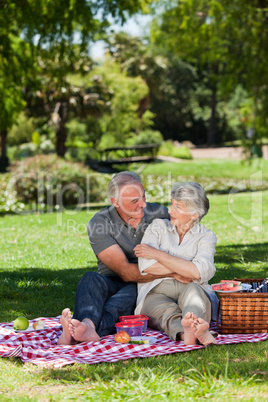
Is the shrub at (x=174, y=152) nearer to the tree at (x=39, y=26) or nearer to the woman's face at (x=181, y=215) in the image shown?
the tree at (x=39, y=26)

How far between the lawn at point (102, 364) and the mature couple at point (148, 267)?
0.45 metres

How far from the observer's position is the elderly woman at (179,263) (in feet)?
14.2

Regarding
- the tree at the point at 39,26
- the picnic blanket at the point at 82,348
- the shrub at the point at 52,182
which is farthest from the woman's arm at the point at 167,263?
the shrub at the point at 52,182

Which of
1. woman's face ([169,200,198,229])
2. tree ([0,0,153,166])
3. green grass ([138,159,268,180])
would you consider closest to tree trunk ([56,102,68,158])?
green grass ([138,159,268,180])

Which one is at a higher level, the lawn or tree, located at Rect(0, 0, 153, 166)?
tree, located at Rect(0, 0, 153, 166)

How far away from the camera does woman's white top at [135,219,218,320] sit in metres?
4.41

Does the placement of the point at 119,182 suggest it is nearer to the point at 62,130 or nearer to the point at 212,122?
the point at 62,130

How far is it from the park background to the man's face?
4.45 ft

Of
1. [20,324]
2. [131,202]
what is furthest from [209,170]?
[20,324]

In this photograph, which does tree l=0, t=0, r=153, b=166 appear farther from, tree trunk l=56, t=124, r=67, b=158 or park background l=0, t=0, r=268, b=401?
tree trunk l=56, t=124, r=67, b=158

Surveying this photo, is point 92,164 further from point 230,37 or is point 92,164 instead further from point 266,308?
point 266,308

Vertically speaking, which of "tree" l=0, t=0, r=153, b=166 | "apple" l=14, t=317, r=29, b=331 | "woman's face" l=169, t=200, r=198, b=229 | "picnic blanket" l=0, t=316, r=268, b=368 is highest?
"tree" l=0, t=0, r=153, b=166

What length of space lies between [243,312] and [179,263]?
2.07 feet

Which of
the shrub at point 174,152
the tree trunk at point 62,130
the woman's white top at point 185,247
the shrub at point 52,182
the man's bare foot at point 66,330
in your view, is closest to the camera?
the man's bare foot at point 66,330
